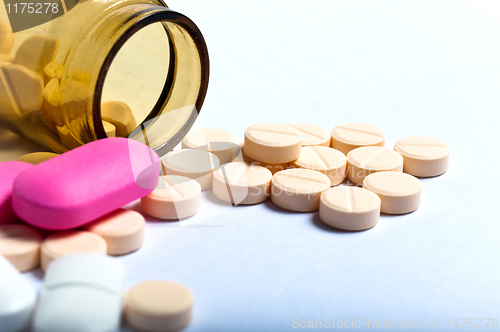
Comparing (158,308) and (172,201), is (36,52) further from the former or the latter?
(158,308)

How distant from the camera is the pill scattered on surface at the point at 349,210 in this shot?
1.81m

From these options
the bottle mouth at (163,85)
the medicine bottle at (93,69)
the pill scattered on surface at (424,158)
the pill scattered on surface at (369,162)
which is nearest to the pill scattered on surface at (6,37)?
the medicine bottle at (93,69)

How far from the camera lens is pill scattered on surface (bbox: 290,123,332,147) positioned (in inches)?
91.7

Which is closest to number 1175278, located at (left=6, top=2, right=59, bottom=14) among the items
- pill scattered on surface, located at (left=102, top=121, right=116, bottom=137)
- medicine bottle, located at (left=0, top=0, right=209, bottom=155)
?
medicine bottle, located at (left=0, top=0, right=209, bottom=155)

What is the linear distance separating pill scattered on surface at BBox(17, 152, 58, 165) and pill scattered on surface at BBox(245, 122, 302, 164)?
771 millimetres

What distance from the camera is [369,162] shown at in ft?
7.13

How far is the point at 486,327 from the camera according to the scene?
1424mm

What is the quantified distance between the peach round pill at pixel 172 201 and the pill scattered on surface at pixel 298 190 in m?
0.30

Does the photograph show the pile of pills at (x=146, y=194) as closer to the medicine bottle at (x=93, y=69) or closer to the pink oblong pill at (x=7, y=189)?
the pink oblong pill at (x=7, y=189)

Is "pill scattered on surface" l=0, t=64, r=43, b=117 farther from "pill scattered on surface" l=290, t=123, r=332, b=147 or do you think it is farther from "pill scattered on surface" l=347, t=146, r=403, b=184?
"pill scattered on surface" l=347, t=146, r=403, b=184

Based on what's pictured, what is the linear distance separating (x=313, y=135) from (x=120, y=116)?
85 cm

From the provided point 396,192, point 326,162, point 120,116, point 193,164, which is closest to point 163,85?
point 120,116

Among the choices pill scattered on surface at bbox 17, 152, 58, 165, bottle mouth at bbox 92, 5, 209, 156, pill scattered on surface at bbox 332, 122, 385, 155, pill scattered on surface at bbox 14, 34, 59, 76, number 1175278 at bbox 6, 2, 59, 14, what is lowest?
pill scattered on surface at bbox 332, 122, 385, 155

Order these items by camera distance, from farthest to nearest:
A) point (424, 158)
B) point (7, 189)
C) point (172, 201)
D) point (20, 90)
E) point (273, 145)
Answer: point (424, 158) → point (273, 145) → point (20, 90) → point (172, 201) → point (7, 189)
